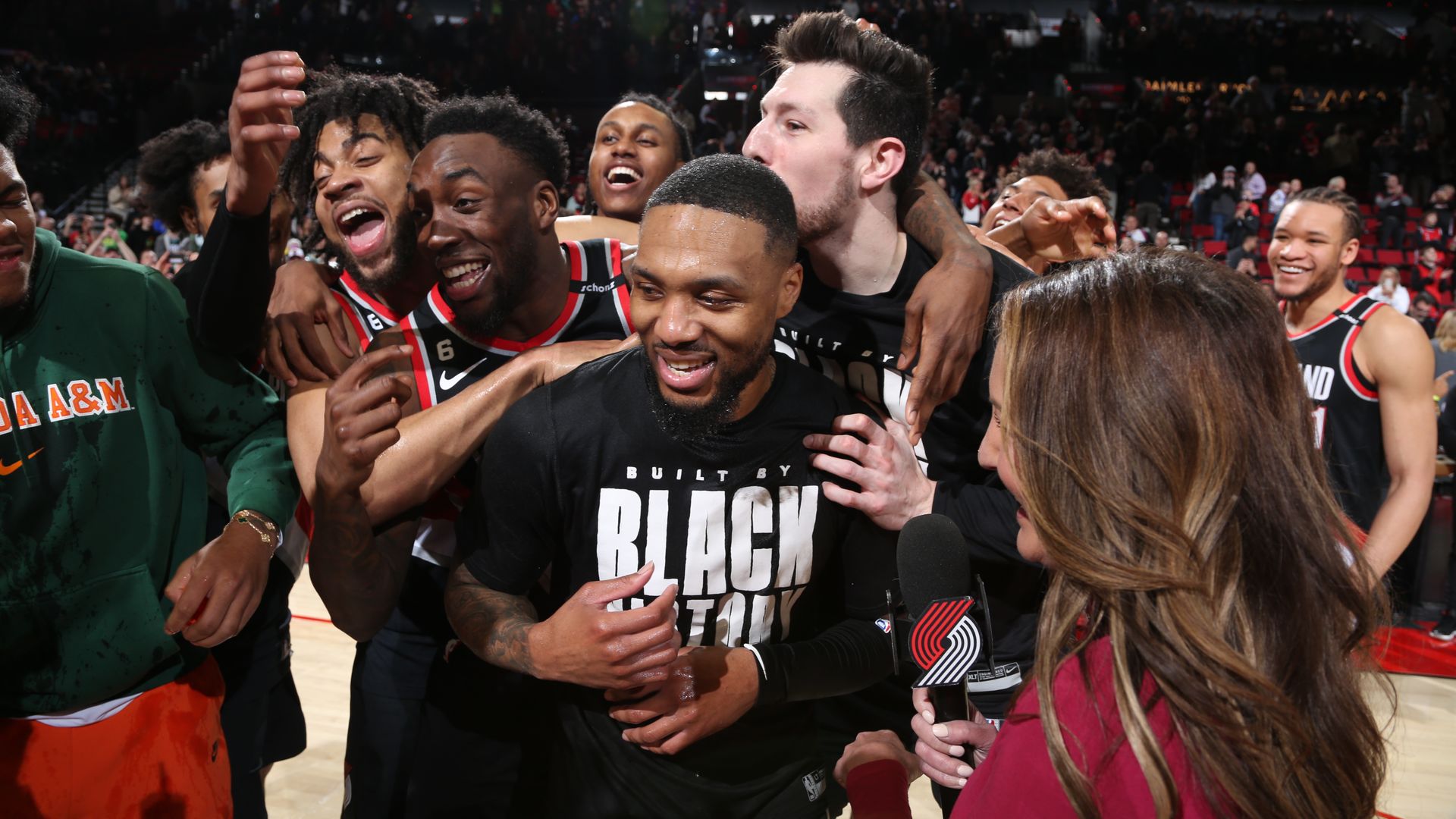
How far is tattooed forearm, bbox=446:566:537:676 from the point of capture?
180cm

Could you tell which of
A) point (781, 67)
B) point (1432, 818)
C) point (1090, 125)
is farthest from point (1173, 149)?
Result: point (781, 67)

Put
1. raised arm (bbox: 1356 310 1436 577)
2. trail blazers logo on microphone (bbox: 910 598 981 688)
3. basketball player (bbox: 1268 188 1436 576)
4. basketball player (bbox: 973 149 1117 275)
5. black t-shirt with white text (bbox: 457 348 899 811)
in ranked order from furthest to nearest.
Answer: basketball player (bbox: 1268 188 1436 576) → raised arm (bbox: 1356 310 1436 577) → basketball player (bbox: 973 149 1117 275) → black t-shirt with white text (bbox: 457 348 899 811) → trail blazers logo on microphone (bbox: 910 598 981 688)

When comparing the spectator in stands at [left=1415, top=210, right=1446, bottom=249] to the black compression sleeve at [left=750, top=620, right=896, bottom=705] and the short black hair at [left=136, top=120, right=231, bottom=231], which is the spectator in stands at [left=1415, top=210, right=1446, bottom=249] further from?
the short black hair at [left=136, top=120, right=231, bottom=231]

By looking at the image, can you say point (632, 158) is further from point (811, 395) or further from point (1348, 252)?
point (1348, 252)

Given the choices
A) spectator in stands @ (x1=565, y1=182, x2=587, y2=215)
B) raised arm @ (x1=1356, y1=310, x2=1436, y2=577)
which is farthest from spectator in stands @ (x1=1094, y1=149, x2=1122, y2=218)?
raised arm @ (x1=1356, y1=310, x2=1436, y2=577)

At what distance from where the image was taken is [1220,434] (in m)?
1.15

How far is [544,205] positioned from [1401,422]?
3.39 metres

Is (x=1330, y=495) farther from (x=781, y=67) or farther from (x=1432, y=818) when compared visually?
(x=1432, y=818)

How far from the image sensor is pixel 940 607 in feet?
4.55

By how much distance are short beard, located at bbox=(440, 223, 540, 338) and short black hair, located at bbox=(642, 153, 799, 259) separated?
23.4 inches

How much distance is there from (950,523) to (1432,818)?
3.47 m

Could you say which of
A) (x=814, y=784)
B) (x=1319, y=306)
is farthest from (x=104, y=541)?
(x=1319, y=306)

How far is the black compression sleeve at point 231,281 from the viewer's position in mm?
1881

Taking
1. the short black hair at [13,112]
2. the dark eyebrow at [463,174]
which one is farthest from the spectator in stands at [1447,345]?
the short black hair at [13,112]
